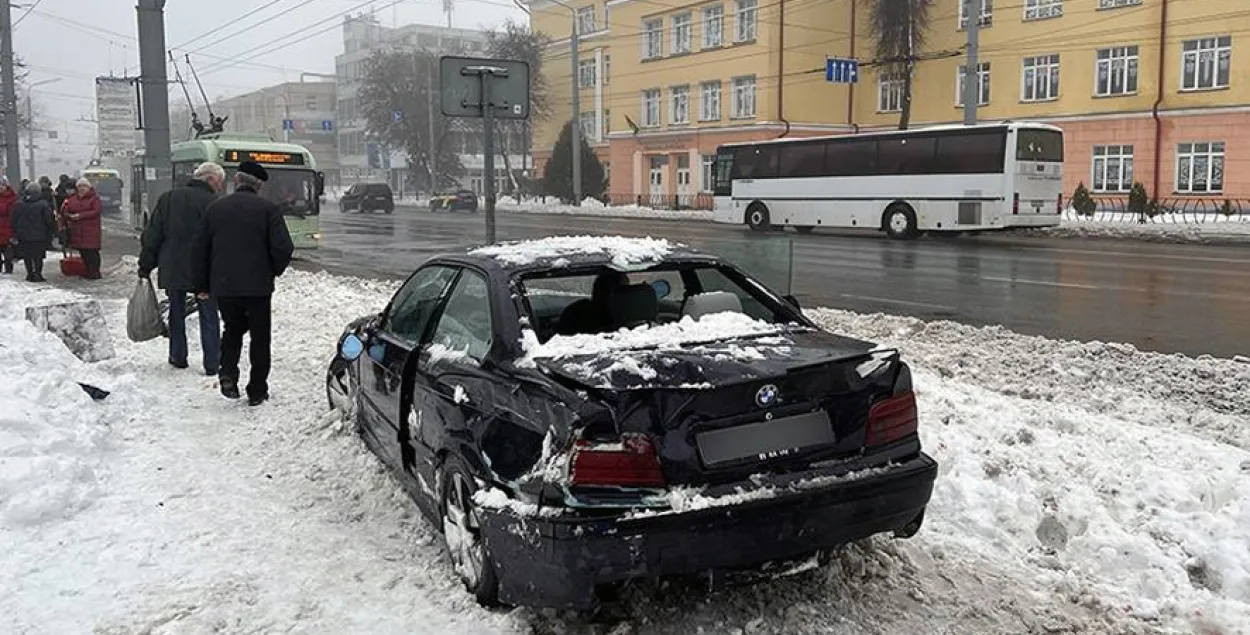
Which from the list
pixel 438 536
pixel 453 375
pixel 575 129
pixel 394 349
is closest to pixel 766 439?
pixel 453 375

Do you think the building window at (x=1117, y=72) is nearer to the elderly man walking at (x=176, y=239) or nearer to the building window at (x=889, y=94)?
the building window at (x=889, y=94)

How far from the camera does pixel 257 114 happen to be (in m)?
120

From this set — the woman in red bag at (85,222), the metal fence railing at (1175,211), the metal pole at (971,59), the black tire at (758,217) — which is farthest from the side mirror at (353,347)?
the metal fence railing at (1175,211)

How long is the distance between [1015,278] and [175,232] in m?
12.7

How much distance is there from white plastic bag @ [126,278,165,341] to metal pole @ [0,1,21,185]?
2516 cm

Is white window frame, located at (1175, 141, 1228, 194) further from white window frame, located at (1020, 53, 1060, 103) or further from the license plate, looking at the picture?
the license plate

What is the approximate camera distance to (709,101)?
169 ft

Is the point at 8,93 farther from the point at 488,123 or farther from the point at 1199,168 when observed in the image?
the point at 1199,168

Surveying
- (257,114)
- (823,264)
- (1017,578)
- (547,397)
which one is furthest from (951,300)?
(257,114)

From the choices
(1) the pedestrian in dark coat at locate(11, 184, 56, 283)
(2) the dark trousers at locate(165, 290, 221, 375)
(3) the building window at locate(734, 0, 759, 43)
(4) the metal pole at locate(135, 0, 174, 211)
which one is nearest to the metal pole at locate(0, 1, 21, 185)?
(1) the pedestrian in dark coat at locate(11, 184, 56, 283)

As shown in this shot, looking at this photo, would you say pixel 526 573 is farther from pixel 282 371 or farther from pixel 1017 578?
pixel 282 371

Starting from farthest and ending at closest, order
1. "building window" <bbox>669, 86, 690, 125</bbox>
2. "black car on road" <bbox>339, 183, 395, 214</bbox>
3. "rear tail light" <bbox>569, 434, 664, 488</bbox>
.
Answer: "black car on road" <bbox>339, 183, 395, 214</bbox> < "building window" <bbox>669, 86, 690, 125</bbox> < "rear tail light" <bbox>569, 434, 664, 488</bbox>

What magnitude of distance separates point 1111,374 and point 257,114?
4875 inches

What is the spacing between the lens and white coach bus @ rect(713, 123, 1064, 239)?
2623 centimetres
